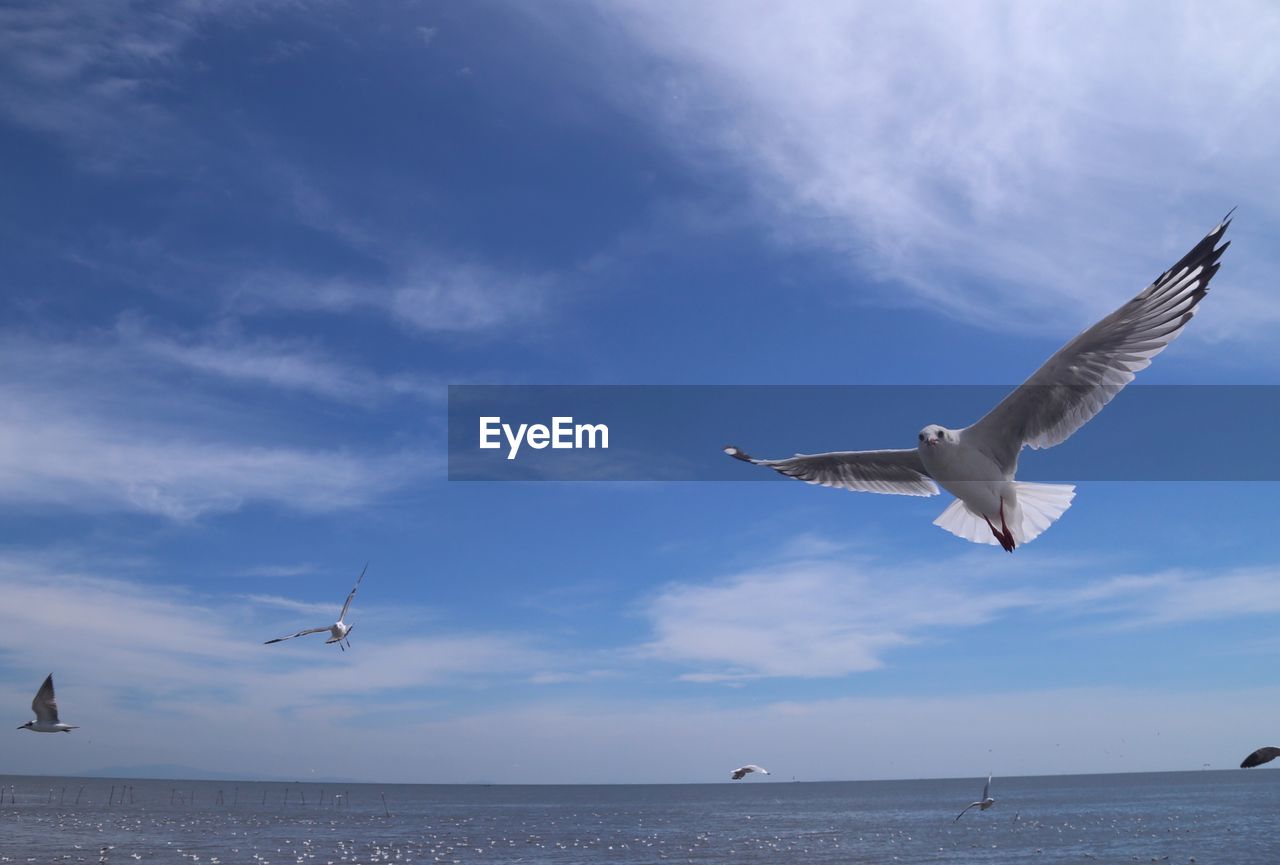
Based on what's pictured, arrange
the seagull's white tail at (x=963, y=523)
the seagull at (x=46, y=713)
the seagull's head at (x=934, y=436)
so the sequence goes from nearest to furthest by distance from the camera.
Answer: the seagull's head at (x=934, y=436) → the seagull's white tail at (x=963, y=523) → the seagull at (x=46, y=713)

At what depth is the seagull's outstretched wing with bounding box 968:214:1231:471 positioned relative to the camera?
10172mm

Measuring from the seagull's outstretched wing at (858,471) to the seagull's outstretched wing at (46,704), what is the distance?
22351mm

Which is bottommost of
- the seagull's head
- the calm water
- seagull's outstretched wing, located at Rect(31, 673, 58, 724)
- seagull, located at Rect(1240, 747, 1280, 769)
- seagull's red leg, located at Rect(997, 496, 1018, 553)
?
the calm water

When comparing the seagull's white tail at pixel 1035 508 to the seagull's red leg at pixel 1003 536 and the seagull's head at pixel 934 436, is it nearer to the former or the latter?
the seagull's red leg at pixel 1003 536

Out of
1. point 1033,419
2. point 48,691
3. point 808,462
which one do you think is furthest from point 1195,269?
point 48,691

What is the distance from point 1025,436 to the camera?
11.7m

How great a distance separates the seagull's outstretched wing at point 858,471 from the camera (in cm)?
1322

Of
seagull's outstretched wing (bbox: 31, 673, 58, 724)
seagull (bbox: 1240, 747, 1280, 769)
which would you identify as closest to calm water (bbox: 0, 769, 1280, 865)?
seagull's outstretched wing (bbox: 31, 673, 58, 724)

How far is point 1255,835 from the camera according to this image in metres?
62.1

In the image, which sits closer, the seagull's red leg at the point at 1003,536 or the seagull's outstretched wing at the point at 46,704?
the seagull's red leg at the point at 1003,536

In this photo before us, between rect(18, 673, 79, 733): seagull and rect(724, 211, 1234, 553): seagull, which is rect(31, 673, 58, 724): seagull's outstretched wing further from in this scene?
rect(724, 211, 1234, 553): seagull

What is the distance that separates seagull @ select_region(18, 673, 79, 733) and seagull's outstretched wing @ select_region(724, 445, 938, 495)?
21.8m

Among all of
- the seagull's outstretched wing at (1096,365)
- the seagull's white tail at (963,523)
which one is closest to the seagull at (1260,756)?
the seagull's white tail at (963,523)

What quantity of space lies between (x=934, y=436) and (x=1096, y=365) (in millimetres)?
1841
